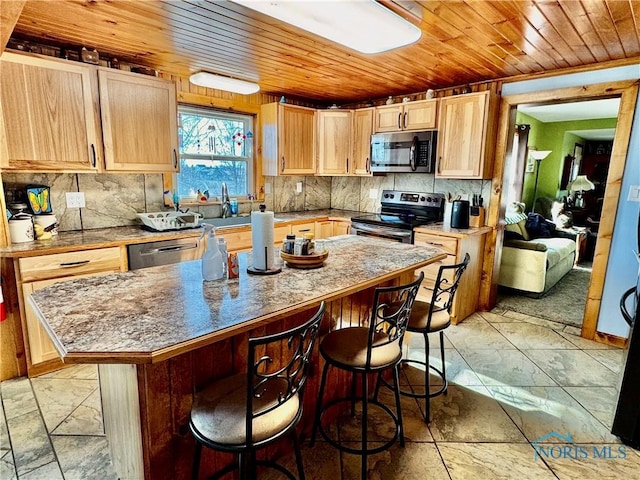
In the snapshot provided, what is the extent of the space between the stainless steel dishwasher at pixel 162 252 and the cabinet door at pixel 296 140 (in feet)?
4.83

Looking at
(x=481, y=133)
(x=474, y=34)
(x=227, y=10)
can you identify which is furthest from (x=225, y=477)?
(x=481, y=133)

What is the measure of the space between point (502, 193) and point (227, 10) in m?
2.95

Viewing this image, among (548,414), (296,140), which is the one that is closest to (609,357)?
(548,414)

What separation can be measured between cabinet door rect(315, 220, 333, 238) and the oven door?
0.38 metres

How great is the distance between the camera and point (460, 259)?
3324 mm

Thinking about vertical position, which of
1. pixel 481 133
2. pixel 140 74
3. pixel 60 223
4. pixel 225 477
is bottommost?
pixel 225 477

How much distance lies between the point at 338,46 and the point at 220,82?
123cm

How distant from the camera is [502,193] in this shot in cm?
362

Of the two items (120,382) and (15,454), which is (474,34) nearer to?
(120,382)

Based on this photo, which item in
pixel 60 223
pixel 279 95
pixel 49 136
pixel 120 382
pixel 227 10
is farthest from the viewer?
pixel 279 95

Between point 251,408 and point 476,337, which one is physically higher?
point 251,408

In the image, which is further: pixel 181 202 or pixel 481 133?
pixel 181 202

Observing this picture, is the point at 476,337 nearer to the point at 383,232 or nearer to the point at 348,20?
the point at 383,232

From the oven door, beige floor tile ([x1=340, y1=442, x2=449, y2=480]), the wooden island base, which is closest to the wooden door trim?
the oven door
